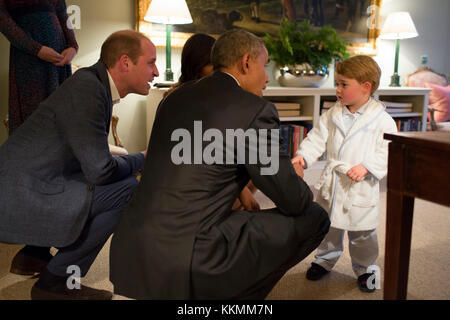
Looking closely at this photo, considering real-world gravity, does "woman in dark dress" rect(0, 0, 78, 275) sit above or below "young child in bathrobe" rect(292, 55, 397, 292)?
above

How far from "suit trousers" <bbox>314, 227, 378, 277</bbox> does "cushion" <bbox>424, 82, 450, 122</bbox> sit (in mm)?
2970

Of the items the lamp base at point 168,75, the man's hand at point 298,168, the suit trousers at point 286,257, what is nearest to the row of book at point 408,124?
the lamp base at point 168,75

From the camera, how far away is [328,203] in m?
1.86

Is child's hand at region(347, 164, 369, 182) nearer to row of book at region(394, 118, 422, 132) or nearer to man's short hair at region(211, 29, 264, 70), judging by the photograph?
man's short hair at region(211, 29, 264, 70)

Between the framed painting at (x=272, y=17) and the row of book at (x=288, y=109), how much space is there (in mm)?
789

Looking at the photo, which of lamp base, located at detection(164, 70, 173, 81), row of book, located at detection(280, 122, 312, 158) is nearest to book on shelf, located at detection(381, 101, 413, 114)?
row of book, located at detection(280, 122, 312, 158)

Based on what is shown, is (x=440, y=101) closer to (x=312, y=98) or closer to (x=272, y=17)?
(x=312, y=98)

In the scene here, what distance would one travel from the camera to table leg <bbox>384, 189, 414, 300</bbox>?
1174 millimetres

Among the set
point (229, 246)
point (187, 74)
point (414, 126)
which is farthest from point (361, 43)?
point (229, 246)

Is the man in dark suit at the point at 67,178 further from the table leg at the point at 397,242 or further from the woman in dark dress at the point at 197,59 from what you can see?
the table leg at the point at 397,242

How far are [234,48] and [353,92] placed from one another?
0.74 m

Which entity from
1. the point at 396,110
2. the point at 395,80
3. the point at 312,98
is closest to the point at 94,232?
the point at 312,98

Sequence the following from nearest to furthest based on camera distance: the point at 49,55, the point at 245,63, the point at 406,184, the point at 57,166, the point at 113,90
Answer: the point at 406,184
the point at 245,63
the point at 57,166
the point at 113,90
the point at 49,55

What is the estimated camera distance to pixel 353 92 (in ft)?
6.04
